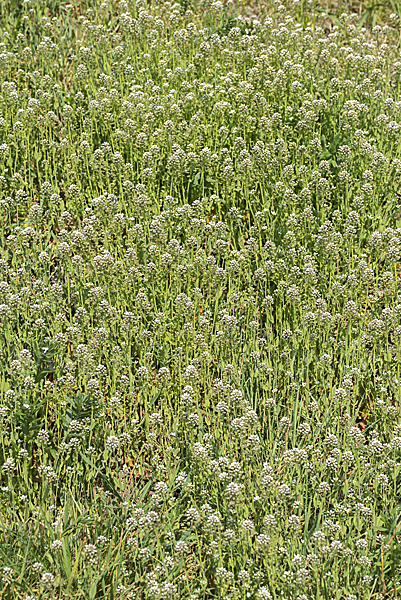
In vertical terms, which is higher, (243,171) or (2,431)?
(243,171)

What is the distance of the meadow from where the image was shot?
457cm

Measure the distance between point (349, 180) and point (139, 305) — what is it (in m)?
2.62

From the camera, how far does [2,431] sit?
199 inches

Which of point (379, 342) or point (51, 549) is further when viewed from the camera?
point (379, 342)

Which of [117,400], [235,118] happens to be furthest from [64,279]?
[235,118]

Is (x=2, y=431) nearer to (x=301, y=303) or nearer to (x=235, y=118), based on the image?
(x=301, y=303)

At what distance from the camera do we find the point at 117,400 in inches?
209

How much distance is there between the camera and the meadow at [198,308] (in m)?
4.57

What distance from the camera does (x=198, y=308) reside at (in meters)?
6.13

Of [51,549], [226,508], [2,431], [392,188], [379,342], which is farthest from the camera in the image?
[392,188]

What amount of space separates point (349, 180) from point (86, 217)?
105 inches

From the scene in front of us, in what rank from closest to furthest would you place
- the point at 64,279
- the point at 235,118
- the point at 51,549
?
1. the point at 51,549
2. the point at 64,279
3. the point at 235,118

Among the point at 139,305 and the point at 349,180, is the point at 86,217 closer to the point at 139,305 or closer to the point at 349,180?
the point at 139,305

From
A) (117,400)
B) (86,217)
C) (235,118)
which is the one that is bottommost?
(117,400)
